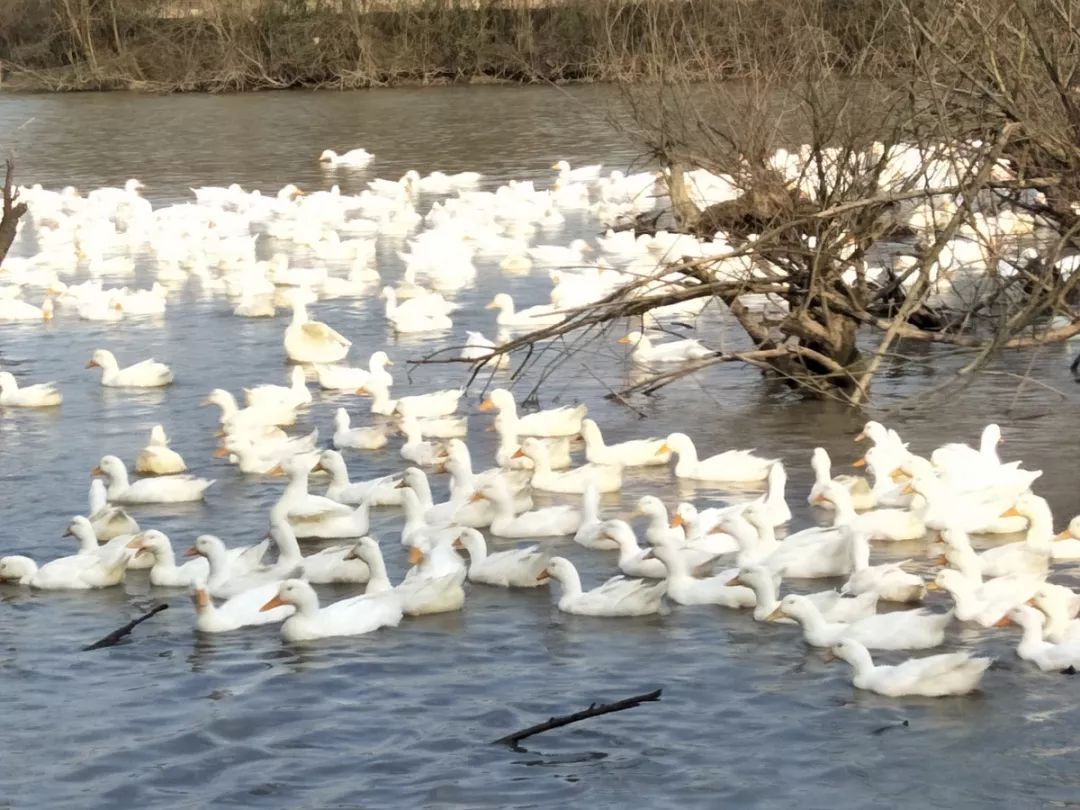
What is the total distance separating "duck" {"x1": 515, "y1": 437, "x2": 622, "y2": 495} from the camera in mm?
12172

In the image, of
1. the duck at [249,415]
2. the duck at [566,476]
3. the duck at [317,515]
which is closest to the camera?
the duck at [317,515]

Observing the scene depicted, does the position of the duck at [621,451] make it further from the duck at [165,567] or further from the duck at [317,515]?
the duck at [165,567]

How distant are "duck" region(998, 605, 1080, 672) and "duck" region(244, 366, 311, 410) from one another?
7.03 m

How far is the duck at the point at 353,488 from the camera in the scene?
1203 centimetres

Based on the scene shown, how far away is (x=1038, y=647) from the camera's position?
28.5 feet

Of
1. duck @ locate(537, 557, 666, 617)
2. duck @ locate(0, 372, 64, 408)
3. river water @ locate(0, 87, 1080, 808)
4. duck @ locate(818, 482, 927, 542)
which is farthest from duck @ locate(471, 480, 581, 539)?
duck @ locate(0, 372, 64, 408)

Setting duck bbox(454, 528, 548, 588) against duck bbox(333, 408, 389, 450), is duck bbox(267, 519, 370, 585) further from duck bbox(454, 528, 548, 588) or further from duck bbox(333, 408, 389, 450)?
duck bbox(333, 408, 389, 450)

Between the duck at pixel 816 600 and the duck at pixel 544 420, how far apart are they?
4.09 m

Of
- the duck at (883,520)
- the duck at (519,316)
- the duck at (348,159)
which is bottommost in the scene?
the duck at (348,159)

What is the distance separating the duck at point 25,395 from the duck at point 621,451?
5009mm

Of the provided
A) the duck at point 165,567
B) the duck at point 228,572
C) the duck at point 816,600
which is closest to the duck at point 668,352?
the duck at point 228,572

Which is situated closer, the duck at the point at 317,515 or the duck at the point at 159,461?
the duck at the point at 317,515

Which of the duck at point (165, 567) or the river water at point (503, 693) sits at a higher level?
the duck at point (165, 567)

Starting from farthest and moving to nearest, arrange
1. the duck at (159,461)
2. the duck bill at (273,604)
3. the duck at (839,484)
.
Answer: the duck at (159,461) → the duck at (839,484) → the duck bill at (273,604)
